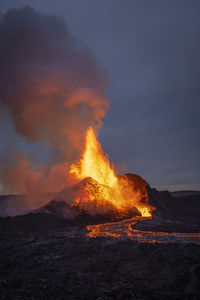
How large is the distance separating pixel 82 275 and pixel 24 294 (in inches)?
99.3

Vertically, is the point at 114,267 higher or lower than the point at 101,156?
lower

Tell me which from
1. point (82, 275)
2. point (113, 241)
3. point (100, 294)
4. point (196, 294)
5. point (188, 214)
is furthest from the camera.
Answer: point (188, 214)

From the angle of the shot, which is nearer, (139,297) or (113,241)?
(139,297)

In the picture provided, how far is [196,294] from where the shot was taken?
7.30 m

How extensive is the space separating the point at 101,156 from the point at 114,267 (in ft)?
77.4

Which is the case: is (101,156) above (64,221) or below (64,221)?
above

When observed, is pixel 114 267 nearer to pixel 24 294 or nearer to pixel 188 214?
pixel 24 294

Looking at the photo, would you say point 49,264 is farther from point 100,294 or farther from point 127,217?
point 127,217

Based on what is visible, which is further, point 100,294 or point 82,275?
point 82,275

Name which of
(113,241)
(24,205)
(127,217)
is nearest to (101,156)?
(127,217)

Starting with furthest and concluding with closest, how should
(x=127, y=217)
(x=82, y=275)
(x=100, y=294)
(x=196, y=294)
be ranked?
(x=127, y=217), (x=82, y=275), (x=100, y=294), (x=196, y=294)

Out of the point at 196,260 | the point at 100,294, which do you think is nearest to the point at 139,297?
the point at 100,294

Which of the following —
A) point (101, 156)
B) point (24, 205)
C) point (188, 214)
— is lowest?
point (188, 214)

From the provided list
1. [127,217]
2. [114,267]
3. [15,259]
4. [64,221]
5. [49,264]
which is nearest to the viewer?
[114,267]
